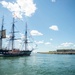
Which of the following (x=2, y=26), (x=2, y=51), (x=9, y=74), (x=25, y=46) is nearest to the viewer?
(x=9, y=74)

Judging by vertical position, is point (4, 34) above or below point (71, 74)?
above

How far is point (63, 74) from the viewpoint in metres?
40.5

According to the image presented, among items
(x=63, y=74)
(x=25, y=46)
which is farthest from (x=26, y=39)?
(x=63, y=74)

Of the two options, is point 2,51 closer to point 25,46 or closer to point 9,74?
point 25,46

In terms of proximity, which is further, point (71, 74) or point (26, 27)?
point (26, 27)

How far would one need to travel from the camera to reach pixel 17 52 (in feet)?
476

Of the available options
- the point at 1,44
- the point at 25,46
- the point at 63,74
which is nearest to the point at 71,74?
the point at 63,74

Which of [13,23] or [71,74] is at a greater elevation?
[13,23]

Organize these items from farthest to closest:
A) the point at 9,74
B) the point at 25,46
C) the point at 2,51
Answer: the point at 25,46, the point at 2,51, the point at 9,74

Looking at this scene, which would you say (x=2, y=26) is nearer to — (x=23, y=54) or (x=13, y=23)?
(x=13, y=23)

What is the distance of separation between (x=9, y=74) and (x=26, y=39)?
130277 millimetres

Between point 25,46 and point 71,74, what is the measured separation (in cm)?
12764

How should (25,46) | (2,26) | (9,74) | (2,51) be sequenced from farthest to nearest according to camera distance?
(25,46), (2,26), (2,51), (9,74)

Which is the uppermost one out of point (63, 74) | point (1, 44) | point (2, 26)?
point (2, 26)
